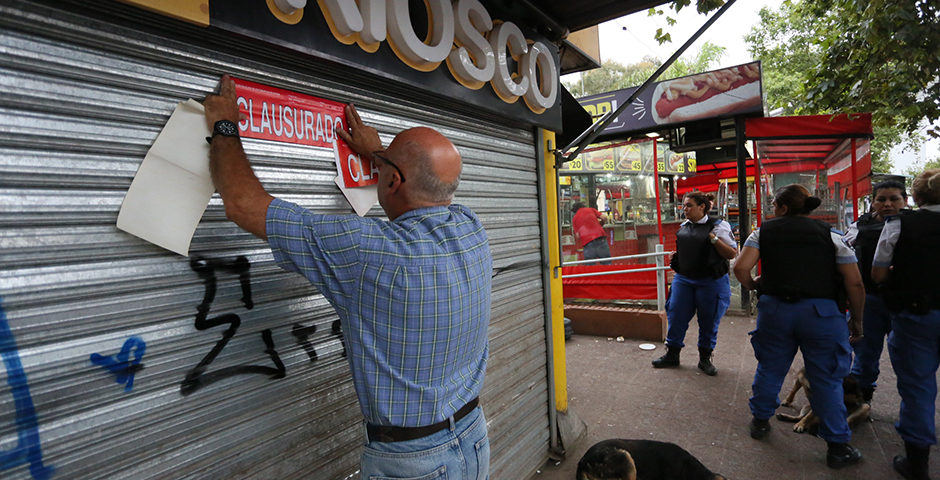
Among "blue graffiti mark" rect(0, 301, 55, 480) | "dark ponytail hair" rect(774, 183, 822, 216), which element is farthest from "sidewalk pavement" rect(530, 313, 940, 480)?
"blue graffiti mark" rect(0, 301, 55, 480)

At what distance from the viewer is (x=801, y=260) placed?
136 inches

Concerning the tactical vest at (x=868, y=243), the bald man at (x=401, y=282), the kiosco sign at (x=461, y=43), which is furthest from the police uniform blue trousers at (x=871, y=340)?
the bald man at (x=401, y=282)

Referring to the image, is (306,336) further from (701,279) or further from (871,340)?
(871,340)

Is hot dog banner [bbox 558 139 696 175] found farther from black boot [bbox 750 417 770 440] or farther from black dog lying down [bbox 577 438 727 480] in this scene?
black dog lying down [bbox 577 438 727 480]

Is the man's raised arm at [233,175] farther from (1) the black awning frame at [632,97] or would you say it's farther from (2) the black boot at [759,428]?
(2) the black boot at [759,428]

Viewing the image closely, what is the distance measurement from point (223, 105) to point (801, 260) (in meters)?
3.92

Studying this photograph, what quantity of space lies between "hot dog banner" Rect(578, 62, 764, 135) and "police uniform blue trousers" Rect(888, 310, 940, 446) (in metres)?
5.14

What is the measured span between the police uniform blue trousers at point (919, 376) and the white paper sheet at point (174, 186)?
452cm

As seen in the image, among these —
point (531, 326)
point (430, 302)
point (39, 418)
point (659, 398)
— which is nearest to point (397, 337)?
point (430, 302)

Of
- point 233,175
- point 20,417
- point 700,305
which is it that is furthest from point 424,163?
point 700,305

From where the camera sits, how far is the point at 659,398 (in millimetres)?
4727

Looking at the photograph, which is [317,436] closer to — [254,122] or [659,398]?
[254,122]

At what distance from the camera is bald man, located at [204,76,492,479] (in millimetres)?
1405

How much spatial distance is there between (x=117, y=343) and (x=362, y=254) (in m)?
0.78
